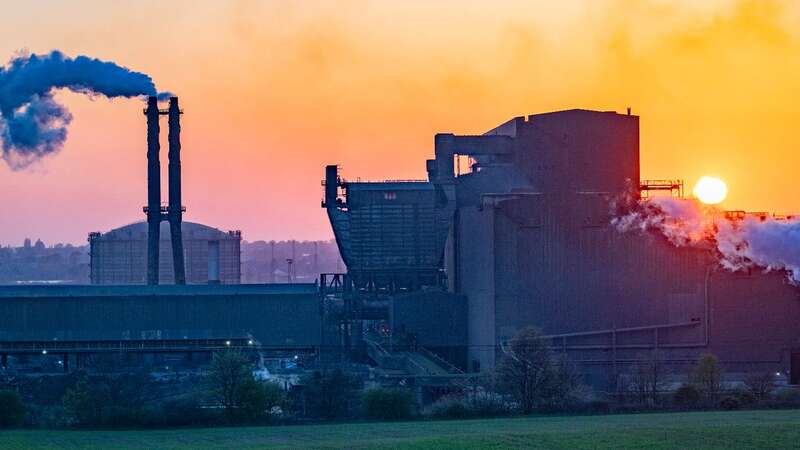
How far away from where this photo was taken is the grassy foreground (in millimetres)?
32812

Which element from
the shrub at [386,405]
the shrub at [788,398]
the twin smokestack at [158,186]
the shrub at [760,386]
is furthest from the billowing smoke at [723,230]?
the twin smokestack at [158,186]

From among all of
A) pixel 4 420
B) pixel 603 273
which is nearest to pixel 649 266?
pixel 603 273

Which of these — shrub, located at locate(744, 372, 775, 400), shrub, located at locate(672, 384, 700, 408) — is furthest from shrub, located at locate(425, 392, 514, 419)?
shrub, located at locate(744, 372, 775, 400)

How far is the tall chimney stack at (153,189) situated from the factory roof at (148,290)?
240 inches

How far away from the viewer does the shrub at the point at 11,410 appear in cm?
4209

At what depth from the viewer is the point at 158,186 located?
8262cm

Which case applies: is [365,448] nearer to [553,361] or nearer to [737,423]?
[737,423]

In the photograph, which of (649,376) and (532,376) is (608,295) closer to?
(649,376)

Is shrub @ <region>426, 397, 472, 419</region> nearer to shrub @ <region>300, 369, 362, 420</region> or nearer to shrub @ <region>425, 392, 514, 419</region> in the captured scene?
shrub @ <region>425, 392, 514, 419</region>

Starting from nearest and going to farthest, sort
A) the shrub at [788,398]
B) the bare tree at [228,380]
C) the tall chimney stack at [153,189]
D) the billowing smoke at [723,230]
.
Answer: the bare tree at [228,380] → the shrub at [788,398] → the billowing smoke at [723,230] → the tall chimney stack at [153,189]

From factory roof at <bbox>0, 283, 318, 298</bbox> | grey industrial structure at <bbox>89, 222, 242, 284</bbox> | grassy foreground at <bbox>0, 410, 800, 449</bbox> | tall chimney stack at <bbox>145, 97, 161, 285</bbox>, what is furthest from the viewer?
grey industrial structure at <bbox>89, 222, 242, 284</bbox>

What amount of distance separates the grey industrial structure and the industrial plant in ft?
79.5

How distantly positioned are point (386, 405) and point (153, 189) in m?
41.4

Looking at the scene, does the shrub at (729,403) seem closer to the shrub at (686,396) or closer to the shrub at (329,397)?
the shrub at (686,396)
